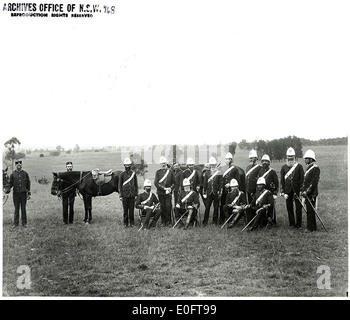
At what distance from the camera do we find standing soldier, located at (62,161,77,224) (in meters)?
11.3

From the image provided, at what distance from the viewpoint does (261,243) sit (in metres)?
9.72

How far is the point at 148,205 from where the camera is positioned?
11.2 m

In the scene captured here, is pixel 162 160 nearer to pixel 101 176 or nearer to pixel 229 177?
pixel 229 177

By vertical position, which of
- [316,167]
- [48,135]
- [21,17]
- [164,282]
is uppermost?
[21,17]

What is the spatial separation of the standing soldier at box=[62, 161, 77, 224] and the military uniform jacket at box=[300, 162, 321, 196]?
5531 mm

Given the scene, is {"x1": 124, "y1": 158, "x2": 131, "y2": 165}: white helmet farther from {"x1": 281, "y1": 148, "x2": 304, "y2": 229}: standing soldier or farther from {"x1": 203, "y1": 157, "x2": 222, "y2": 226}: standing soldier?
{"x1": 281, "y1": 148, "x2": 304, "y2": 229}: standing soldier

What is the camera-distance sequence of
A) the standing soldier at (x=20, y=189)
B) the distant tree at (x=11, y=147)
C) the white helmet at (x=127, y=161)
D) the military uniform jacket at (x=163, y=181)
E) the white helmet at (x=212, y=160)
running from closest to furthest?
the distant tree at (x=11, y=147) → the standing soldier at (x=20, y=189) → the white helmet at (x=212, y=160) → the white helmet at (x=127, y=161) → the military uniform jacket at (x=163, y=181)

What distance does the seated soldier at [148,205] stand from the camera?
11.0m

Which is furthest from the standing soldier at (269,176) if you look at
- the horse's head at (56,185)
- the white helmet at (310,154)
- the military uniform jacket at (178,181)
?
the horse's head at (56,185)

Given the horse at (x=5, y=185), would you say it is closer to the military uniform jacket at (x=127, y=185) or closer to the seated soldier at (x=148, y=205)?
the military uniform jacket at (x=127, y=185)

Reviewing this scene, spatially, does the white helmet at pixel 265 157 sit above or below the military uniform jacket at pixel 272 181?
above
